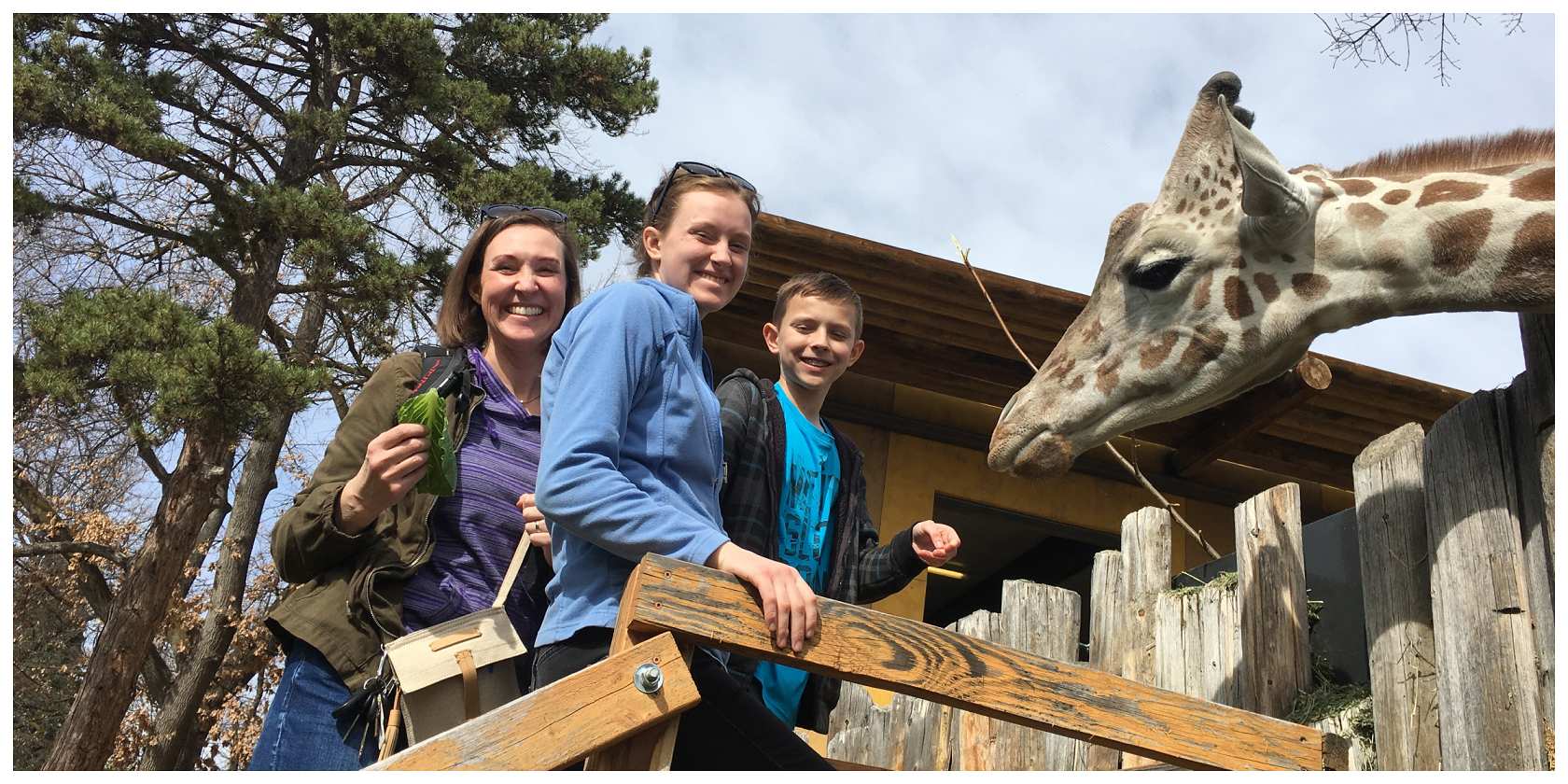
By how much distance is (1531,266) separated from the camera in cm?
282

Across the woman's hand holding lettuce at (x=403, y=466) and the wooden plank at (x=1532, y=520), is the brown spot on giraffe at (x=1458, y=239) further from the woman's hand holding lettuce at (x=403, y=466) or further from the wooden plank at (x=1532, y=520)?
the woman's hand holding lettuce at (x=403, y=466)

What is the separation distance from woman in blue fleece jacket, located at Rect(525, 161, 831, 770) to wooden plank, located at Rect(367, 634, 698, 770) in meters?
0.22

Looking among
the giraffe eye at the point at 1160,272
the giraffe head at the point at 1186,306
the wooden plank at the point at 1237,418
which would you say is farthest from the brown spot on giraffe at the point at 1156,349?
the wooden plank at the point at 1237,418

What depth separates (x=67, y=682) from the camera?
1897cm

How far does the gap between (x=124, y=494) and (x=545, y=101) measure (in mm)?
7937

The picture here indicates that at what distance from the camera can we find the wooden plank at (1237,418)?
26.0 feet

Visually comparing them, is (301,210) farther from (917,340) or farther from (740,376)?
(740,376)

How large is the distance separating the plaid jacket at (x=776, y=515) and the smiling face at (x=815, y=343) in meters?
0.18

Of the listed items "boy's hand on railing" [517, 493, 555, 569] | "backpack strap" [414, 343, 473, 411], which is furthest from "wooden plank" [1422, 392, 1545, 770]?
"backpack strap" [414, 343, 473, 411]

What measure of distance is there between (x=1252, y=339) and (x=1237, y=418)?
242 inches

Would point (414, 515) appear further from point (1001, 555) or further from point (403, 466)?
point (1001, 555)

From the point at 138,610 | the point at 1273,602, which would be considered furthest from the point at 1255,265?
the point at 138,610

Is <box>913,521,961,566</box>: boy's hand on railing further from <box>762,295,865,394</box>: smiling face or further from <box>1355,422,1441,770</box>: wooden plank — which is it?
<box>1355,422,1441,770</box>: wooden plank

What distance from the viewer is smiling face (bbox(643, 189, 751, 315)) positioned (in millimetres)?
2924
